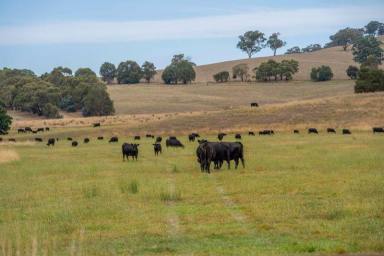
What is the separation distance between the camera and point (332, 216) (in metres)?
15.0

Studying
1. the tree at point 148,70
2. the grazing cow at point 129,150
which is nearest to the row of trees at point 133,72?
the tree at point 148,70

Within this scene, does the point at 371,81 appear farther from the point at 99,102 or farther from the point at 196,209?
the point at 196,209

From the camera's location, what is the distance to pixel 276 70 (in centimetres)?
14125

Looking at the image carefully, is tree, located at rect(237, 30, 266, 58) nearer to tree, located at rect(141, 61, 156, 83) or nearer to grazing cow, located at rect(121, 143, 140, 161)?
tree, located at rect(141, 61, 156, 83)

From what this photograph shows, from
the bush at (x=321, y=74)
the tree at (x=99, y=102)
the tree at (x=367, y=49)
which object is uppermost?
the tree at (x=367, y=49)

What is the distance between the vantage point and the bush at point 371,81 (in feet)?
304

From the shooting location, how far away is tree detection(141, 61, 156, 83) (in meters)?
161

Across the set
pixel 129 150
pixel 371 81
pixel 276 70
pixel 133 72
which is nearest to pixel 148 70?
pixel 133 72

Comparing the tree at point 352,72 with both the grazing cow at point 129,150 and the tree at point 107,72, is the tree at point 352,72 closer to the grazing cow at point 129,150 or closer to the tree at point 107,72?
the tree at point 107,72

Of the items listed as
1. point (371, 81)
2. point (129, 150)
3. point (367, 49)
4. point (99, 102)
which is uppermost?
point (367, 49)

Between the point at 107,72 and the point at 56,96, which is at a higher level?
the point at 107,72

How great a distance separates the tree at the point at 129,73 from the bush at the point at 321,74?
44043 mm

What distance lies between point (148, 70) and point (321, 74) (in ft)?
146

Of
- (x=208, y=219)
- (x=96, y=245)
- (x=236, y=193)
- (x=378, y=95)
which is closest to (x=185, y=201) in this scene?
(x=236, y=193)
